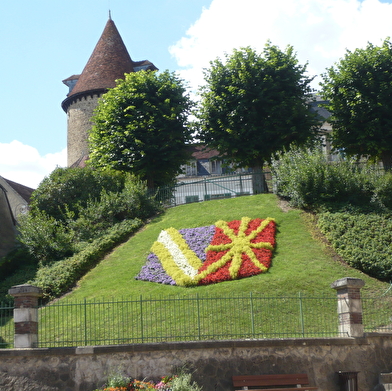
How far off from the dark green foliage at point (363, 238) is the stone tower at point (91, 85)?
29.7 m

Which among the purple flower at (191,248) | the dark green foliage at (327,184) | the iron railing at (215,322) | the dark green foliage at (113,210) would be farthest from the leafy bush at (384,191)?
the dark green foliage at (113,210)

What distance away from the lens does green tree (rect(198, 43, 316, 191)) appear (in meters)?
34.8

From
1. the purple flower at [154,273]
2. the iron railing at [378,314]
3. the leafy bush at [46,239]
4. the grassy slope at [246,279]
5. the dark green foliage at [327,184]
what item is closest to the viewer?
the iron railing at [378,314]

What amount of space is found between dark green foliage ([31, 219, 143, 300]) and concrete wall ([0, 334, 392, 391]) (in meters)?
10.2

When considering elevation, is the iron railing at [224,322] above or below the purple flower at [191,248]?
below

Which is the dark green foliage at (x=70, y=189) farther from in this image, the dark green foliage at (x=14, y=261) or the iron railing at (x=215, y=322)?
the iron railing at (x=215, y=322)

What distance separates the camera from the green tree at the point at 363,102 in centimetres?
3359

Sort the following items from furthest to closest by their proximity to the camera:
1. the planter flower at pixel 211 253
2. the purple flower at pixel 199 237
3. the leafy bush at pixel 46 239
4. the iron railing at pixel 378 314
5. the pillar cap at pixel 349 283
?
the leafy bush at pixel 46 239
the purple flower at pixel 199 237
the planter flower at pixel 211 253
the iron railing at pixel 378 314
the pillar cap at pixel 349 283

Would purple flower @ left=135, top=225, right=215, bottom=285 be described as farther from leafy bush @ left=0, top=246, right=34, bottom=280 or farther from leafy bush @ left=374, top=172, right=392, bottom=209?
leafy bush @ left=374, top=172, right=392, bottom=209

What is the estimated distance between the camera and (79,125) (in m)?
53.4

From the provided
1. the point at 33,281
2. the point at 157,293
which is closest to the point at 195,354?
the point at 157,293

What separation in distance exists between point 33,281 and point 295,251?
11.7 m

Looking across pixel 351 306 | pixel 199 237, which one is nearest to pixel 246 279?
pixel 199 237

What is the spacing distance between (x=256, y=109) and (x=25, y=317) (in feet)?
75.7
